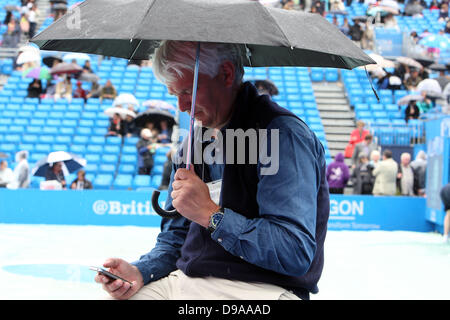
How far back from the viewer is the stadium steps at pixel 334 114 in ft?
51.0

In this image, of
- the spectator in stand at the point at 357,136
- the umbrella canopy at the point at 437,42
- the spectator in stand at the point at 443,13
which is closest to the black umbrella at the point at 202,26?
the spectator in stand at the point at 357,136

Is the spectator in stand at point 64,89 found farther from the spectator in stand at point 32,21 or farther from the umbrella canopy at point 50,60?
the spectator in stand at point 32,21

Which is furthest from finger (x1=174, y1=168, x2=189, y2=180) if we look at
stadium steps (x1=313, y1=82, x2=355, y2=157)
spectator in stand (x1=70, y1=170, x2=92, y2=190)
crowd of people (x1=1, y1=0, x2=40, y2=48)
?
crowd of people (x1=1, y1=0, x2=40, y2=48)

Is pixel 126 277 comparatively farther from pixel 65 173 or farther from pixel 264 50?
pixel 65 173

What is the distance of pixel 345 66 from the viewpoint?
2.49 metres

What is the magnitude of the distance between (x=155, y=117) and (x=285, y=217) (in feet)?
39.1

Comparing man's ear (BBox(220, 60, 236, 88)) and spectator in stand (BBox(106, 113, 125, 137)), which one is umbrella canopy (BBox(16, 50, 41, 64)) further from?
man's ear (BBox(220, 60, 236, 88))

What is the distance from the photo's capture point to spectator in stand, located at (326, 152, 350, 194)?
38.8 ft

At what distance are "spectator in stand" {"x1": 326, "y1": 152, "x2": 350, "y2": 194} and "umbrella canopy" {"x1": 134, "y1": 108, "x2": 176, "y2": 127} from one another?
3793 millimetres

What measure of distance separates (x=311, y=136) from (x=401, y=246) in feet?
26.0

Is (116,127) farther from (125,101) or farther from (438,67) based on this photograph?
(438,67)

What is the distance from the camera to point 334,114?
16531 mm

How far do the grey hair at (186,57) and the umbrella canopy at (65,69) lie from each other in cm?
1334
